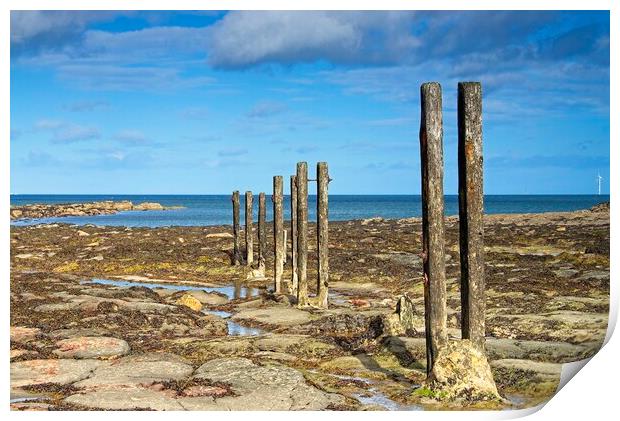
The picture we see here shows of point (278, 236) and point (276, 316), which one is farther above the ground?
point (278, 236)

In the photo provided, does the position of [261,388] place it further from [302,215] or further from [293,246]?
[293,246]

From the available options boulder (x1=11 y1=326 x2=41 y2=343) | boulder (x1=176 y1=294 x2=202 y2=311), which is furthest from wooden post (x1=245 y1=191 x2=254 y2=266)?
boulder (x1=11 y1=326 x2=41 y2=343)

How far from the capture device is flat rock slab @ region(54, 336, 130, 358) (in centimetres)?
1407

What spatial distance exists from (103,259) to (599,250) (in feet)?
72.7

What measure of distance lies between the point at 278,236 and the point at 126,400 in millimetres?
15807

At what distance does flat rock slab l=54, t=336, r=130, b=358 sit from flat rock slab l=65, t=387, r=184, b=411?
3.08 meters

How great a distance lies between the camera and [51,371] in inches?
492

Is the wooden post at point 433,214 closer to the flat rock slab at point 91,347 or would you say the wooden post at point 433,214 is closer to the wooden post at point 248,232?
the flat rock slab at point 91,347

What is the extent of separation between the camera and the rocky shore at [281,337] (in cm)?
1108

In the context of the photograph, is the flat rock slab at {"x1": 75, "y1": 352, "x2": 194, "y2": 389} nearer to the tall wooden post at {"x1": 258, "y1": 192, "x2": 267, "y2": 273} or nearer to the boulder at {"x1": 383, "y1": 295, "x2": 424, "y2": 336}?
the boulder at {"x1": 383, "y1": 295, "x2": 424, "y2": 336}

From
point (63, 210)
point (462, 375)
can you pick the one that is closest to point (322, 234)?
point (462, 375)

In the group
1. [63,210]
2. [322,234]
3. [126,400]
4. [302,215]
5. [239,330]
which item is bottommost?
[239,330]

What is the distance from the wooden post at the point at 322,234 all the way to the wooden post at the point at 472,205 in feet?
32.3
